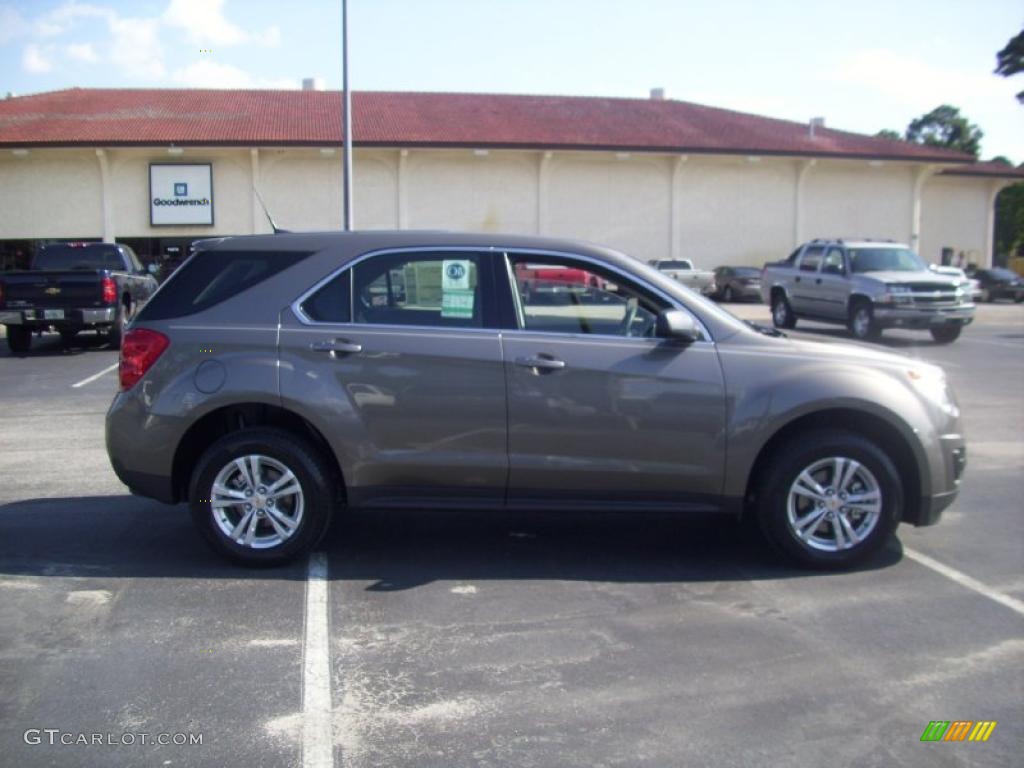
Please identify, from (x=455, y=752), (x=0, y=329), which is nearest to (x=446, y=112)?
(x=0, y=329)

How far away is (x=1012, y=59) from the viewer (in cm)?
4162

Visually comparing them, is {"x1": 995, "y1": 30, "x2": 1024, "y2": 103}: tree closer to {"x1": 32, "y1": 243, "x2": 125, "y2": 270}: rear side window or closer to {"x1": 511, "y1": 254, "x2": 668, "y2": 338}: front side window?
{"x1": 32, "y1": 243, "x2": 125, "y2": 270}: rear side window

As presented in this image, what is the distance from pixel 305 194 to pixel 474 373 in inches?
1201

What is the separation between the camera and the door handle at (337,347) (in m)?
5.66

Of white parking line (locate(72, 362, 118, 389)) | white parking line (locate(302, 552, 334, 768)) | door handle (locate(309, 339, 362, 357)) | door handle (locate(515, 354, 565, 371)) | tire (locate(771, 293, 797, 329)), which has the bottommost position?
white parking line (locate(302, 552, 334, 768))

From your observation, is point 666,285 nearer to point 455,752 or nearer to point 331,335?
point 331,335

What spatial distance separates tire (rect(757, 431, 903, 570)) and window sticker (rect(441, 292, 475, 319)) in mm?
1901

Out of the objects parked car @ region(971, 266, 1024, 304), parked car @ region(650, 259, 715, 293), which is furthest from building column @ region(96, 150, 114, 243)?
parked car @ region(971, 266, 1024, 304)

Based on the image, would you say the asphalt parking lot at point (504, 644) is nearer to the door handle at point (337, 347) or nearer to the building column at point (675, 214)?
the door handle at point (337, 347)

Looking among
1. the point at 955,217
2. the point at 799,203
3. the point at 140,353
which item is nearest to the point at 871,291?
the point at 140,353

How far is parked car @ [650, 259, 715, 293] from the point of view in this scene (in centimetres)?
3419

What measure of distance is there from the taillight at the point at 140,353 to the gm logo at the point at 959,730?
4251mm

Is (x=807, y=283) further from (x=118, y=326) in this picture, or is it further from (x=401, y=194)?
(x=401, y=194)

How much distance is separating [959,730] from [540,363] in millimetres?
→ 2692
